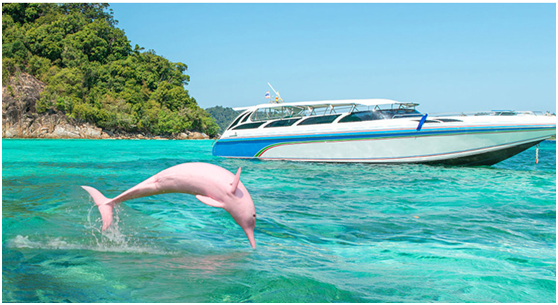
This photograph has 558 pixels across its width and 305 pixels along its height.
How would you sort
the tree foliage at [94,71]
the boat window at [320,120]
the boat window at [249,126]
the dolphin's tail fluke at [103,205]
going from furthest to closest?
1. the tree foliage at [94,71]
2. the boat window at [249,126]
3. the boat window at [320,120]
4. the dolphin's tail fluke at [103,205]

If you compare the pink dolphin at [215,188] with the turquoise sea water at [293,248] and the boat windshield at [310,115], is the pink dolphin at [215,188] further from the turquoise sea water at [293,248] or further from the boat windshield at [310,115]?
the boat windshield at [310,115]

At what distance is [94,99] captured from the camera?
70.4 metres

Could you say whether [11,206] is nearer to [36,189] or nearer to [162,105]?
[36,189]

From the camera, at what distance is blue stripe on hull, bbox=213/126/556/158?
1401 centimetres

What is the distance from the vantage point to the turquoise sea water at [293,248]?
4098 millimetres

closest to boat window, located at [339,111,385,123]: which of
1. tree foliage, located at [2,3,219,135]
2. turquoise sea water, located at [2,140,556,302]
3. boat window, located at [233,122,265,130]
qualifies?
boat window, located at [233,122,265,130]

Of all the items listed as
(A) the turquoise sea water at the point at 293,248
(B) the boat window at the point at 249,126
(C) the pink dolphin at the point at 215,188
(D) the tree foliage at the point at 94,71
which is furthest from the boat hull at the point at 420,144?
(D) the tree foliage at the point at 94,71

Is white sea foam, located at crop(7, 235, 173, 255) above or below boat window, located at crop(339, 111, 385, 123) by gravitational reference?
below

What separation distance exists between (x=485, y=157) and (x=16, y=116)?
2530 inches

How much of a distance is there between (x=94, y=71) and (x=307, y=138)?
222 feet

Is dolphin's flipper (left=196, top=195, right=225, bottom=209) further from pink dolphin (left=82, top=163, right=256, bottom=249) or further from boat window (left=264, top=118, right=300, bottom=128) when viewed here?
boat window (left=264, top=118, right=300, bottom=128)

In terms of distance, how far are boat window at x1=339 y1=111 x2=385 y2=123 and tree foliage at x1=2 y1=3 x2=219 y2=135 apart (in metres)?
58.2

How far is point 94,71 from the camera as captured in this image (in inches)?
2901

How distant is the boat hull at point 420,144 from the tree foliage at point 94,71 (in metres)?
57.4
